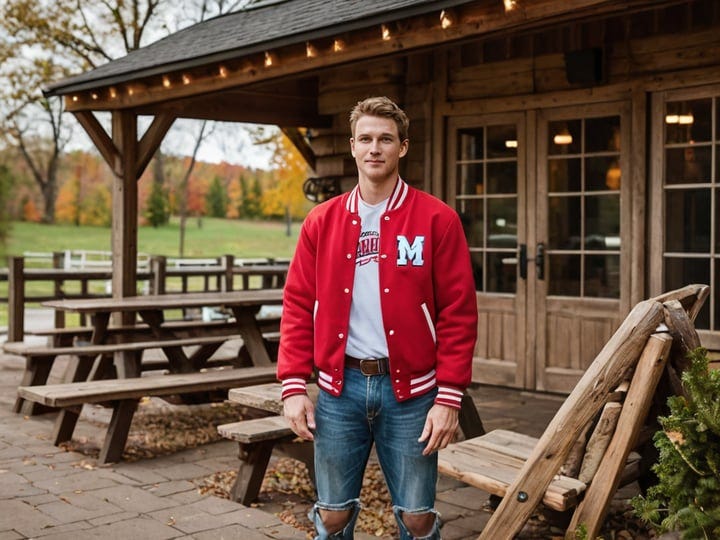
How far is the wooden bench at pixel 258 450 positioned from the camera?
4848mm

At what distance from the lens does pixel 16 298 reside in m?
10.3

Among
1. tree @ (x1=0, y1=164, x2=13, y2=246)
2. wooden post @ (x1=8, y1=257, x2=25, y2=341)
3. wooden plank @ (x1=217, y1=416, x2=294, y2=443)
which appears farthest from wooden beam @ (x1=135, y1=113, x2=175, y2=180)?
tree @ (x1=0, y1=164, x2=13, y2=246)

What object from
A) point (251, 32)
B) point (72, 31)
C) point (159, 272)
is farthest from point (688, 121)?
point (72, 31)

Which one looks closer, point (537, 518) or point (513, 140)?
point (537, 518)

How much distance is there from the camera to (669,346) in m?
3.82

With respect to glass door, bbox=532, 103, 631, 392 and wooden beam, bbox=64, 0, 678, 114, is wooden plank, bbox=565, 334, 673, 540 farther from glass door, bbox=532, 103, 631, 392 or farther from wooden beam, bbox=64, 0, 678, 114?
glass door, bbox=532, 103, 631, 392

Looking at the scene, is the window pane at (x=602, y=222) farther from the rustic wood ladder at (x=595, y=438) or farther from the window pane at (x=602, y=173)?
the rustic wood ladder at (x=595, y=438)

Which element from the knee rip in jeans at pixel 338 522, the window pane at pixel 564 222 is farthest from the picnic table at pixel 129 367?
the knee rip in jeans at pixel 338 522

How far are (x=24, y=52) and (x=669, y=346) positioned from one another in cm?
2576

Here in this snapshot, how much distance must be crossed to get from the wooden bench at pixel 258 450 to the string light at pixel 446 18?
258 centimetres

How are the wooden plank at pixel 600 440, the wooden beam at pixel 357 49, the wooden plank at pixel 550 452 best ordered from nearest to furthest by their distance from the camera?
the wooden plank at pixel 550 452
the wooden plank at pixel 600 440
the wooden beam at pixel 357 49

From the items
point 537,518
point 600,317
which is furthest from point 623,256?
point 537,518

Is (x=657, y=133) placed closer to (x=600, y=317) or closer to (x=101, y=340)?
(x=600, y=317)

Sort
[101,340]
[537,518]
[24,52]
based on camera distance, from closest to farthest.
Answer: [537,518], [101,340], [24,52]
